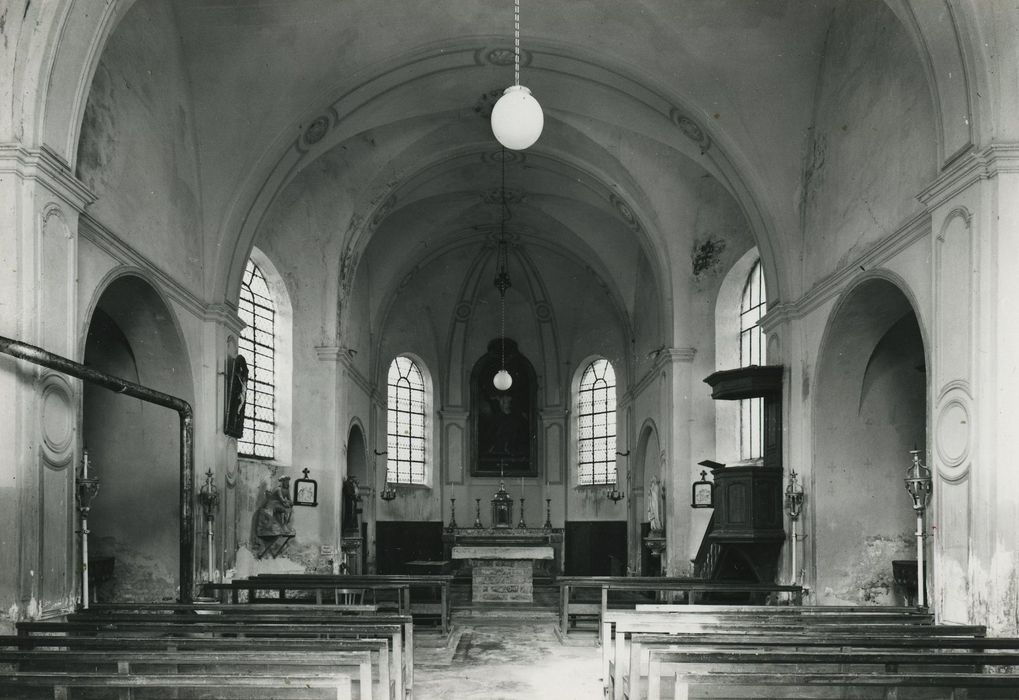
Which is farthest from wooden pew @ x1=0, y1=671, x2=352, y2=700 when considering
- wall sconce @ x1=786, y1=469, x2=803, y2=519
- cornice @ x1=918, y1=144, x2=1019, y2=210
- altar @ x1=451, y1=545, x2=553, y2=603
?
altar @ x1=451, y1=545, x2=553, y2=603

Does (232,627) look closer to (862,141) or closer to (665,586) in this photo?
(665,586)

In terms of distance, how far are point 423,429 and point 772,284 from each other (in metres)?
13.3

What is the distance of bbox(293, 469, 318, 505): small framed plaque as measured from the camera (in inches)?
656

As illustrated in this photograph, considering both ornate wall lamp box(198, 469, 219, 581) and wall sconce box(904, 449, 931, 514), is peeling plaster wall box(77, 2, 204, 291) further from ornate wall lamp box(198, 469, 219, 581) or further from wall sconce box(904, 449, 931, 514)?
wall sconce box(904, 449, 931, 514)

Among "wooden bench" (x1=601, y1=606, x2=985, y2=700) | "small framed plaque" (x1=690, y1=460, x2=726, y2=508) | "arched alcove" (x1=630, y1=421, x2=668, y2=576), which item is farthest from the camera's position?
"arched alcove" (x1=630, y1=421, x2=668, y2=576)

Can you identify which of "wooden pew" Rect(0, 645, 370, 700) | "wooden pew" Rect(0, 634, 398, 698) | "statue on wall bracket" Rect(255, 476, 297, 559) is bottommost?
"statue on wall bracket" Rect(255, 476, 297, 559)

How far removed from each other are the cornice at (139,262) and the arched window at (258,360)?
2.99 metres

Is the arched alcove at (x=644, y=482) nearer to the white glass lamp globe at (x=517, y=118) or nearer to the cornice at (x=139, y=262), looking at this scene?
the cornice at (x=139, y=262)

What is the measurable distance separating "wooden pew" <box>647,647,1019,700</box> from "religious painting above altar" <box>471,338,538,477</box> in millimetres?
19224

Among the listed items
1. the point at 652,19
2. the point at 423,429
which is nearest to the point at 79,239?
the point at 652,19

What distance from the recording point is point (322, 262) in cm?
1711

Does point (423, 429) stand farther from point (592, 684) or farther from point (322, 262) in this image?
point (592, 684)

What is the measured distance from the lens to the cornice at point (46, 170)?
7355mm

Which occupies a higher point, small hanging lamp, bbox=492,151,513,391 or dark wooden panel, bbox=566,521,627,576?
small hanging lamp, bbox=492,151,513,391
